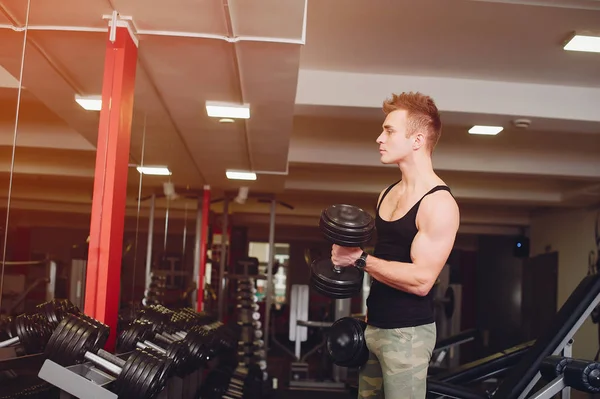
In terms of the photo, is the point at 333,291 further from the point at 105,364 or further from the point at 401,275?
the point at 105,364

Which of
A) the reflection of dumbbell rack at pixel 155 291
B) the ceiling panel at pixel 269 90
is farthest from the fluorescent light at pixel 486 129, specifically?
the reflection of dumbbell rack at pixel 155 291

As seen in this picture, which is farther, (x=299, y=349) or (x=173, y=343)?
(x=299, y=349)

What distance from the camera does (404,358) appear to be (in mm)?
1703

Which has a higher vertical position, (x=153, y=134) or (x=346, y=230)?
(x=153, y=134)

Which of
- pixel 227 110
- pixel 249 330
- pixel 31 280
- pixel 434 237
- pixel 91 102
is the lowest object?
pixel 249 330

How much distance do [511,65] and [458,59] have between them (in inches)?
14.1

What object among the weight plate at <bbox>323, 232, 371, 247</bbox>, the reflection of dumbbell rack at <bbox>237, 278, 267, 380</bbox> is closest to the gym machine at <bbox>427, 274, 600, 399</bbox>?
the weight plate at <bbox>323, 232, 371, 247</bbox>

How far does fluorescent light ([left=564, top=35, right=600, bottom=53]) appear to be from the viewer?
351 centimetres

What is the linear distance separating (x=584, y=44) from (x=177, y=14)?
228 cm

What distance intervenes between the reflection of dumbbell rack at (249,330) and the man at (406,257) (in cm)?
545

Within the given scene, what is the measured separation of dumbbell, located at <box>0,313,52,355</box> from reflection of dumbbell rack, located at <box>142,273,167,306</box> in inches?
72.4

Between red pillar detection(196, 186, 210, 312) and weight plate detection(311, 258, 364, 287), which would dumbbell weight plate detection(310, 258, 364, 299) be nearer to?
weight plate detection(311, 258, 364, 287)

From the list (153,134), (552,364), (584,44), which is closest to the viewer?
(552,364)

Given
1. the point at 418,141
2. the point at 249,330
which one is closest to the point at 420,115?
the point at 418,141
